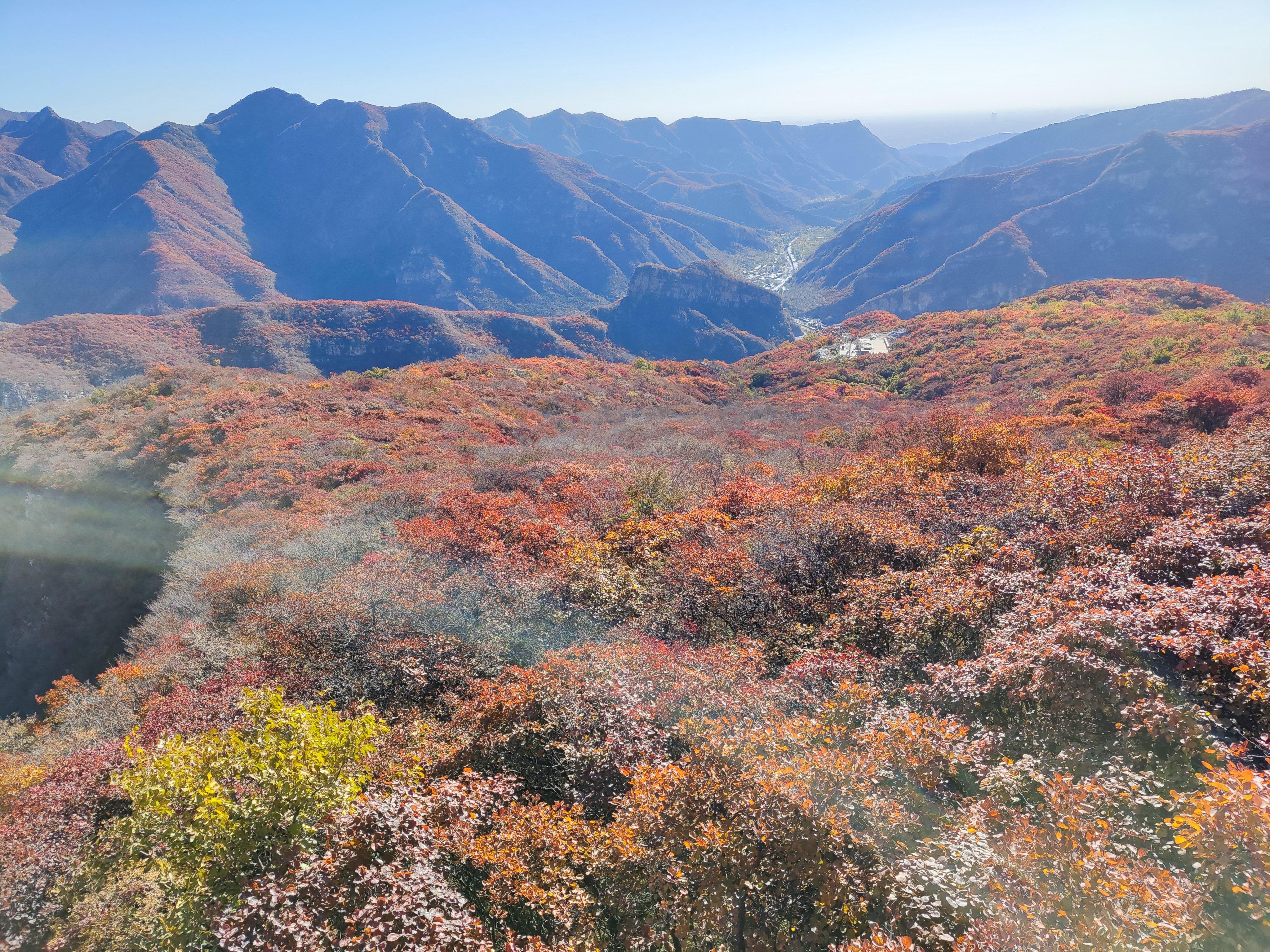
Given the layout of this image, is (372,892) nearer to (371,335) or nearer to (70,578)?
(70,578)

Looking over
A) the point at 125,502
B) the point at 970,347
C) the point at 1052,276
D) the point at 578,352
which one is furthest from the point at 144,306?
the point at 1052,276

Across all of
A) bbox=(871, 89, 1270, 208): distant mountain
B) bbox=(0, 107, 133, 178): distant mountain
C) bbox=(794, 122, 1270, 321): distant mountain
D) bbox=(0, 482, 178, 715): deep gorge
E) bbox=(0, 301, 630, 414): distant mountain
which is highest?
bbox=(0, 107, 133, 178): distant mountain

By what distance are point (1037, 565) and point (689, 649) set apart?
5842 millimetres

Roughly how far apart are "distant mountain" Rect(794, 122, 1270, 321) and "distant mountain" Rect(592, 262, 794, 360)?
19110mm

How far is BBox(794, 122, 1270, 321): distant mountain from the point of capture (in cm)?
9169

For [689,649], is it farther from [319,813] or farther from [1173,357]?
[1173,357]

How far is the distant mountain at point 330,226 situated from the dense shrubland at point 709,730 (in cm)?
13176

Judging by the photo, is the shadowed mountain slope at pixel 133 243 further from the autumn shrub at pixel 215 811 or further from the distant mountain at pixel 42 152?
the autumn shrub at pixel 215 811

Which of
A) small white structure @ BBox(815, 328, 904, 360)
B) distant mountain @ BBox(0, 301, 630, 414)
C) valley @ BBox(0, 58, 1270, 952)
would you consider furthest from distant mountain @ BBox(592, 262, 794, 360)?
valley @ BBox(0, 58, 1270, 952)

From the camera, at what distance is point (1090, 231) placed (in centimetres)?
10381

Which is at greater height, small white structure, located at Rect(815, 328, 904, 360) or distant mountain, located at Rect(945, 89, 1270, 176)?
distant mountain, located at Rect(945, 89, 1270, 176)

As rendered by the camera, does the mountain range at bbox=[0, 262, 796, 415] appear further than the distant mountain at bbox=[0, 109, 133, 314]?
No

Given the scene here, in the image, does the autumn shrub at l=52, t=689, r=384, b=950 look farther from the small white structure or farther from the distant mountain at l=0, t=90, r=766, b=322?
the distant mountain at l=0, t=90, r=766, b=322

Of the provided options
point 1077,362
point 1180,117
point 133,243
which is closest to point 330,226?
point 133,243
